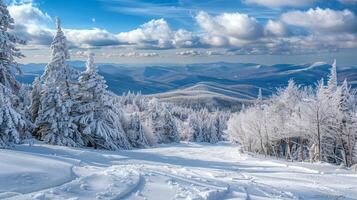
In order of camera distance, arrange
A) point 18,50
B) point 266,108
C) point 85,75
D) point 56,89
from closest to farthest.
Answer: point 18,50 < point 56,89 < point 85,75 < point 266,108

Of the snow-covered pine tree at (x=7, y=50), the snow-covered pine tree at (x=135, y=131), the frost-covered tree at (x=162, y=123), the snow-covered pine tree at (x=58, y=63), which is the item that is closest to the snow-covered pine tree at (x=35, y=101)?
the snow-covered pine tree at (x=58, y=63)

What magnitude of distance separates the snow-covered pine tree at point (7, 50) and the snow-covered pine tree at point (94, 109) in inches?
505

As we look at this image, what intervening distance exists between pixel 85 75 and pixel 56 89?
4.44 metres

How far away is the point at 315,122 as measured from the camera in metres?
45.5

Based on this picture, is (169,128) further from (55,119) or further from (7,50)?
(7,50)

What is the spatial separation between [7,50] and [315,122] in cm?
3412

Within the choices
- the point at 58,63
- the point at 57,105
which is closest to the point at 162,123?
the point at 58,63

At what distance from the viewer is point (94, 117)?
40406 mm

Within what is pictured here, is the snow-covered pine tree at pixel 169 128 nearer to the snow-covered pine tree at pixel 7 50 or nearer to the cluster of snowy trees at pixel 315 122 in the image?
the cluster of snowy trees at pixel 315 122

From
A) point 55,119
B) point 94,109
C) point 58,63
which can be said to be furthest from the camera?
point 94,109

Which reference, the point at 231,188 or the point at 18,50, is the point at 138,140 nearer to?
the point at 18,50

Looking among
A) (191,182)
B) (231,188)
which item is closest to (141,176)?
(191,182)

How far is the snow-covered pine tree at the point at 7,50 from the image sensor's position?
1003 inches

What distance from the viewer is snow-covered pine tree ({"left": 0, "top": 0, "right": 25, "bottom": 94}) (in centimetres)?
2548
